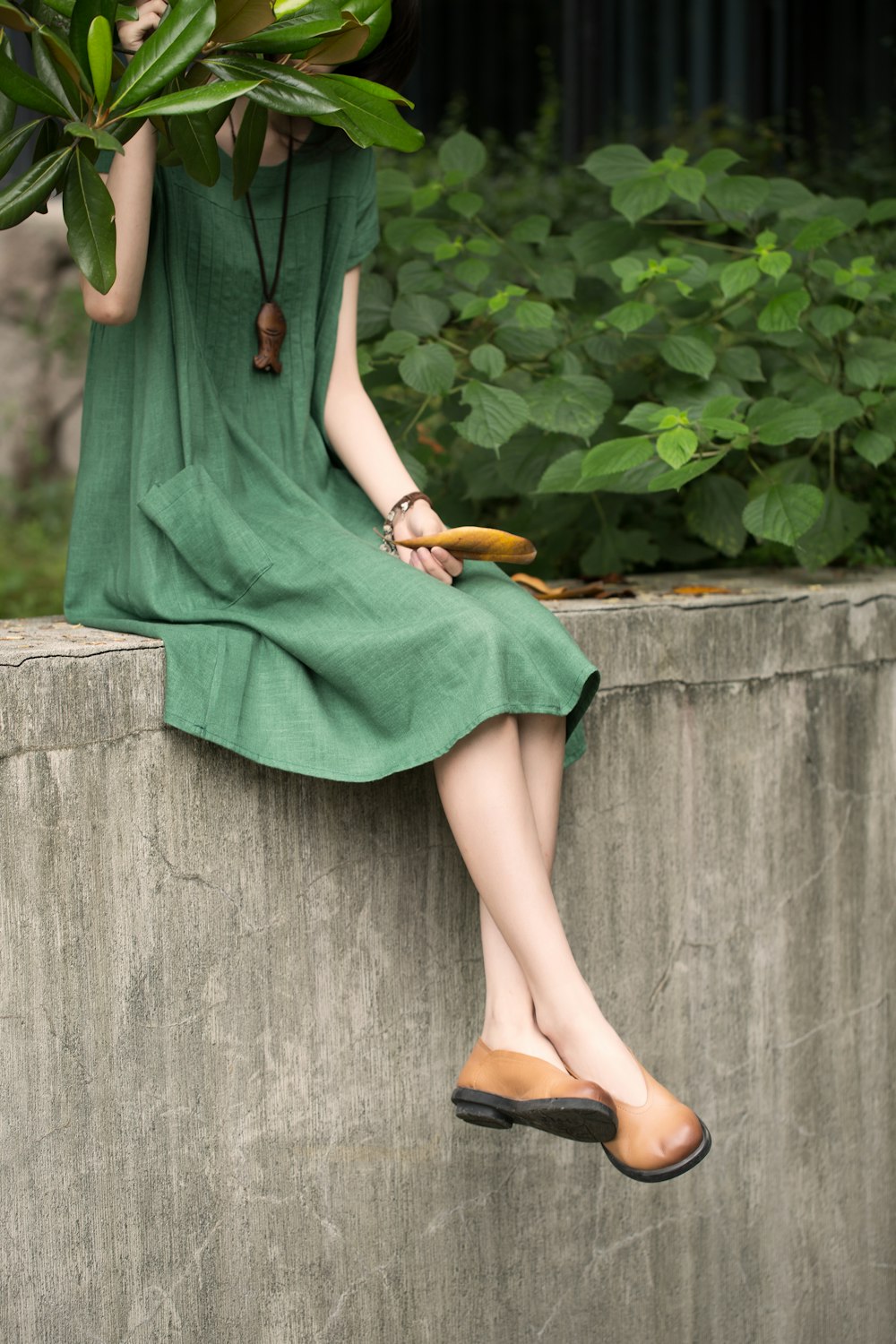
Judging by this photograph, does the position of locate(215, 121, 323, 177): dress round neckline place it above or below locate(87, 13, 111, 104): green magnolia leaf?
above

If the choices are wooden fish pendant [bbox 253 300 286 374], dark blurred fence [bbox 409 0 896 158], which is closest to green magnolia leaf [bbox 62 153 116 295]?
wooden fish pendant [bbox 253 300 286 374]

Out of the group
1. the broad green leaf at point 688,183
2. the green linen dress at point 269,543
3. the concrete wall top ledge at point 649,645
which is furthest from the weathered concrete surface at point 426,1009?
the broad green leaf at point 688,183

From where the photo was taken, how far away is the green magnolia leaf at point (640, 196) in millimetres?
2781

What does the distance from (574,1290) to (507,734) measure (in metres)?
0.99

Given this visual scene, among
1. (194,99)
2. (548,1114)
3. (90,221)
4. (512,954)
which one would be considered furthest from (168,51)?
(548,1114)

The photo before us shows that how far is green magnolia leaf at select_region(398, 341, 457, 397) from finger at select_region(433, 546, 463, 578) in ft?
2.63

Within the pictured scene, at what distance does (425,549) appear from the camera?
6.32 feet

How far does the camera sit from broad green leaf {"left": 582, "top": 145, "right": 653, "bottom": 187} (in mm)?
2859

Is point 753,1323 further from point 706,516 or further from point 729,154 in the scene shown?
point 729,154

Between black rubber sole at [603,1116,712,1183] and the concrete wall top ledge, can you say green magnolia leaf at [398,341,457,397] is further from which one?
black rubber sole at [603,1116,712,1183]

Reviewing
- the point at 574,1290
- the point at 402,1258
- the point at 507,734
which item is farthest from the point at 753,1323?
the point at 507,734

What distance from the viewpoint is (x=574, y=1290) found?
2.17 m

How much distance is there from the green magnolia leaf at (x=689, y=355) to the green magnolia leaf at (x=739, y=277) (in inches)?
4.4

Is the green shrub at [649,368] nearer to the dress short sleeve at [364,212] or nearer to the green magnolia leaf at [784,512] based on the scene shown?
the green magnolia leaf at [784,512]
